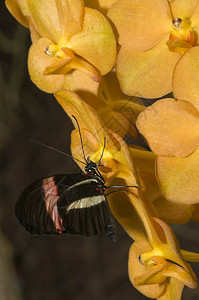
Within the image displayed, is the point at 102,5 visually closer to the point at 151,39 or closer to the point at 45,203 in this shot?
the point at 151,39

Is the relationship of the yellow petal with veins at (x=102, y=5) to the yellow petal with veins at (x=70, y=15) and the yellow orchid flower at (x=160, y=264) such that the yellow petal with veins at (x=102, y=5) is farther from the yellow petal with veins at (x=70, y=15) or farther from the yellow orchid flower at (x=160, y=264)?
the yellow orchid flower at (x=160, y=264)

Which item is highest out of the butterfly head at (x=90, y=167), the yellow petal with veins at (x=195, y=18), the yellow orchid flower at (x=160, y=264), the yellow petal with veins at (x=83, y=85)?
the yellow petal with veins at (x=195, y=18)

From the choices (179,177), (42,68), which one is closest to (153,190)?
(179,177)

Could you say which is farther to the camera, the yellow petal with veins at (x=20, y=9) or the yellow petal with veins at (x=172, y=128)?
the yellow petal with veins at (x=20, y=9)

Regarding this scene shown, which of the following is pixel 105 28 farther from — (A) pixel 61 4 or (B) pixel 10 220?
(B) pixel 10 220

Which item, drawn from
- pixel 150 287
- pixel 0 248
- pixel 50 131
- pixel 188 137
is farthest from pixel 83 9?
pixel 0 248

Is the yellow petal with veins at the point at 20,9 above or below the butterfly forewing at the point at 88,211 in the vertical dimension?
above

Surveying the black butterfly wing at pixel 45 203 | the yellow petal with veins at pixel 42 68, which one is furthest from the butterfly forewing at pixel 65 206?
the yellow petal with veins at pixel 42 68
